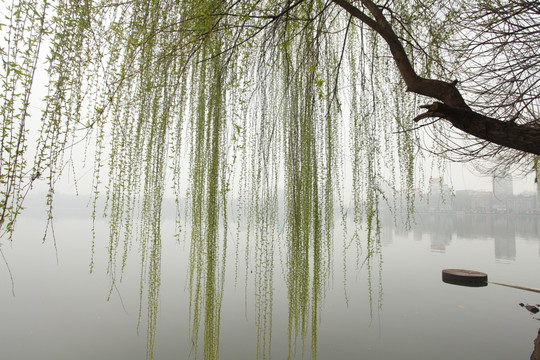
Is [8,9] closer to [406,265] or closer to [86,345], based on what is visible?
[86,345]

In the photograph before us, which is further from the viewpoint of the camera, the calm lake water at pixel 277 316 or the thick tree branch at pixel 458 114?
the calm lake water at pixel 277 316

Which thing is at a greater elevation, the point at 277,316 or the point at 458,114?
the point at 458,114

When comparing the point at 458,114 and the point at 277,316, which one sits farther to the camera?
the point at 277,316

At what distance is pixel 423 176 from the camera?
68.6 inches

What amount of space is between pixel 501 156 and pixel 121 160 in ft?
11.3

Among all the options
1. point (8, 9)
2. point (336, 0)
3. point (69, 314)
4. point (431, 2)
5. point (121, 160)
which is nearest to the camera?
point (8, 9)

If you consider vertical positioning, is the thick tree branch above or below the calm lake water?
above

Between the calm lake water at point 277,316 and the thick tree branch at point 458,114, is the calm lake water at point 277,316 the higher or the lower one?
the lower one

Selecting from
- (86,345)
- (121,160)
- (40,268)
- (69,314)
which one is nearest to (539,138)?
(121,160)

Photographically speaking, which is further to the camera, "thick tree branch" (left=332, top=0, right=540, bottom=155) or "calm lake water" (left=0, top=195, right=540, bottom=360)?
"calm lake water" (left=0, top=195, right=540, bottom=360)

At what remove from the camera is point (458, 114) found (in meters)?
1.26

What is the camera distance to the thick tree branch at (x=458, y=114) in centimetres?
122

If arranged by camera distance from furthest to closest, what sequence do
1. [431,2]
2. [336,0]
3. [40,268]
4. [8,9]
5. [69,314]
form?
[40,268], [69,314], [431,2], [336,0], [8,9]

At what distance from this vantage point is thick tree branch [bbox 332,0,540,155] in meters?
1.22
